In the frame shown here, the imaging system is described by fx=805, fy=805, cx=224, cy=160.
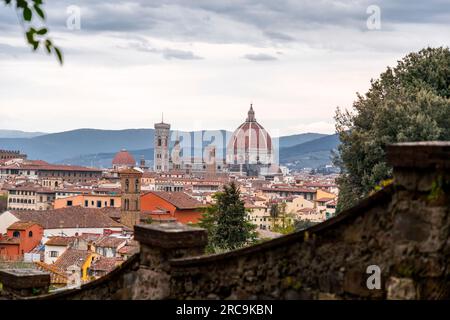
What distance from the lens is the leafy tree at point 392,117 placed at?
17984 mm

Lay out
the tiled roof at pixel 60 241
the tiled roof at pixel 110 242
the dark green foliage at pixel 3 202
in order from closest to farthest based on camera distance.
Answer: the tiled roof at pixel 110 242, the tiled roof at pixel 60 241, the dark green foliage at pixel 3 202

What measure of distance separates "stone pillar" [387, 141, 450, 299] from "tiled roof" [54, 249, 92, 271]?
3469 centimetres

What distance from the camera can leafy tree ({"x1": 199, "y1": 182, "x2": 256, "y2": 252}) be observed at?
99.9ft

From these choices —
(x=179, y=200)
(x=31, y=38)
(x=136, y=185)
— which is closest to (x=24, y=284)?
(x=31, y=38)

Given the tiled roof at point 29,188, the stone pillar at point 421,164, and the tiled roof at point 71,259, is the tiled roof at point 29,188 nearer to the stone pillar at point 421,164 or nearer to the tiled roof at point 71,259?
the tiled roof at point 71,259

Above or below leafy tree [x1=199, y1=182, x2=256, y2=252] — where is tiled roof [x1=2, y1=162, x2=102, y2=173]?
above

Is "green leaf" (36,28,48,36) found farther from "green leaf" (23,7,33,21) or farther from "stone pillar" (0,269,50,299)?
"stone pillar" (0,269,50,299)

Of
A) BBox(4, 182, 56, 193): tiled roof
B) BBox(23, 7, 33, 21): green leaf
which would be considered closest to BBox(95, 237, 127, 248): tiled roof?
BBox(23, 7, 33, 21): green leaf

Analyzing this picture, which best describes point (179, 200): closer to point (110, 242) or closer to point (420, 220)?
point (110, 242)

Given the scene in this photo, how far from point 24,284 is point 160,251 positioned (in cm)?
195

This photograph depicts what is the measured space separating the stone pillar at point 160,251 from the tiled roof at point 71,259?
33005 millimetres

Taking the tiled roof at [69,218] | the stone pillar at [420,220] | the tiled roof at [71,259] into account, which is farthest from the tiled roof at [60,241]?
the stone pillar at [420,220]
